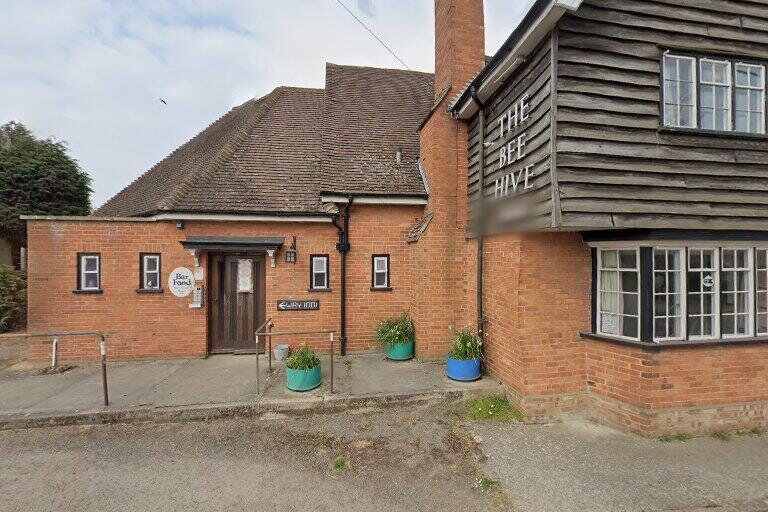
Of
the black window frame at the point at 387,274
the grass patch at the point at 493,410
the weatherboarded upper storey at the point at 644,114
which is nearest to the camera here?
the weatherboarded upper storey at the point at 644,114

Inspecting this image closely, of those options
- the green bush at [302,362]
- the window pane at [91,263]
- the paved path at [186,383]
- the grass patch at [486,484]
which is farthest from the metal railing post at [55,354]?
the grass patch at [486,484]

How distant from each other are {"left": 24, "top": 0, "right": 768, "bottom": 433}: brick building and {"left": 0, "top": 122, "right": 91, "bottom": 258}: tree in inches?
240

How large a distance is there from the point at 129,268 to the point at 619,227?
30.3 feet

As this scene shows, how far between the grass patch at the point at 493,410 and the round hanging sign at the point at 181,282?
21.0 ft

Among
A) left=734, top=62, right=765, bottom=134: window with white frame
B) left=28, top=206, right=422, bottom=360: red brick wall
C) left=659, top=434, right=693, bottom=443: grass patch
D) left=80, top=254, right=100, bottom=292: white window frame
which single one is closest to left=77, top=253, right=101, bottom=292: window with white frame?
left=80, top=254, right=100, bottom=292: white window frame

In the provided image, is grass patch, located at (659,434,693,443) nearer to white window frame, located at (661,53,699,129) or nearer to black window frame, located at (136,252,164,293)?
white window frame, located at (661,53,699,129)

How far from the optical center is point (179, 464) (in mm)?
3998

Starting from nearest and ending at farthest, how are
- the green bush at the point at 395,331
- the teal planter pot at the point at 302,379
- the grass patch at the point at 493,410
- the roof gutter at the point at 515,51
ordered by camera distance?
1. the roof gutter at the point at 515,51
2. the grass patch at the point at 493,410
3. the teal planter pot at the point at 302,379
4. the green bush at the point at 395,331

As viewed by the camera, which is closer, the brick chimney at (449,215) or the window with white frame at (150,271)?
the brick chimney at (449,215)

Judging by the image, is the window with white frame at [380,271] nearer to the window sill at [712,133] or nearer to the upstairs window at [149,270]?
the upstairs window at [149,270]

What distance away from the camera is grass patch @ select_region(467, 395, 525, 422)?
16.3ft

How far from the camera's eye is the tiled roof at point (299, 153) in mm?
7656

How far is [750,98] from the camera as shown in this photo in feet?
15.8

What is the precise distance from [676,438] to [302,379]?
546 cm
